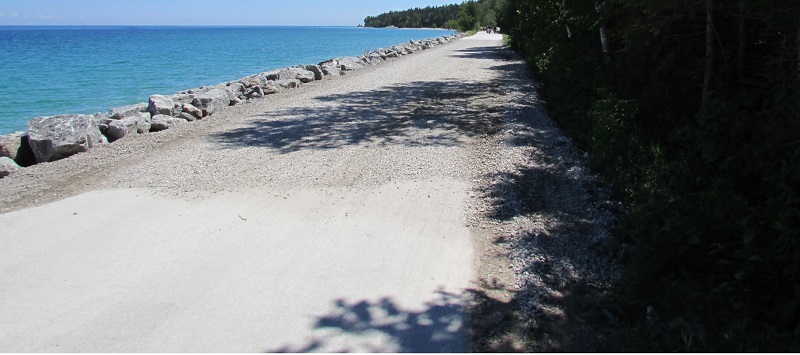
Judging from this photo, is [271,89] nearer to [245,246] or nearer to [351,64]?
[351,64]

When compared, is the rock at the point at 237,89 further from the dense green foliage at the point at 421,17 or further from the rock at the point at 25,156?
the dense green foliage at the point at 421,17

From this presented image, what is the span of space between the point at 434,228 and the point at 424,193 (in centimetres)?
112

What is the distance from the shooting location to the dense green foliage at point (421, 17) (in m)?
143

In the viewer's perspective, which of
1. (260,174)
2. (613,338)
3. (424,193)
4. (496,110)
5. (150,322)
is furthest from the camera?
(496,110)

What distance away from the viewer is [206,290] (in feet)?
13.8

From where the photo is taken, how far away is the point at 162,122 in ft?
37.5

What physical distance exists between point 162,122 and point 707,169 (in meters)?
10.3

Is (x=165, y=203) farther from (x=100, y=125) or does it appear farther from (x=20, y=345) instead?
(x=100, y=125)

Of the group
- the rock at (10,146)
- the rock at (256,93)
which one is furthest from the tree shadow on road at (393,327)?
the rock at (256,93)

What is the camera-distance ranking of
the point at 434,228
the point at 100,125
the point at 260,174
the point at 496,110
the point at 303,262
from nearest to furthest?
the point at 303,262
the point at 434,228
the point at 260,174
the point at 100,125
the point at 496,110

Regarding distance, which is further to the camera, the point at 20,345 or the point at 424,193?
the point at 424,193

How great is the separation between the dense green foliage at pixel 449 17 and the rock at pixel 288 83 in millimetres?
34243

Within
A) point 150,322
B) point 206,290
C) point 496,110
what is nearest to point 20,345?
point 150,322

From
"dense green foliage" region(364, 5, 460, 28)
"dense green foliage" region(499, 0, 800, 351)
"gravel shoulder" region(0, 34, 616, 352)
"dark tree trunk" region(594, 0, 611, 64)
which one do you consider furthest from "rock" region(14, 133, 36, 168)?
"dense green foliage" region(364, 5, 460, 28)
